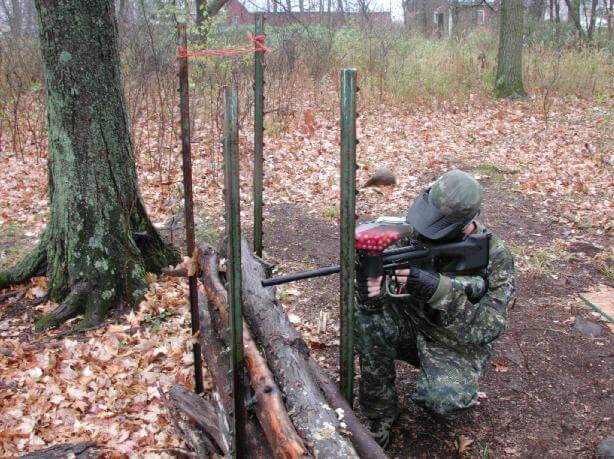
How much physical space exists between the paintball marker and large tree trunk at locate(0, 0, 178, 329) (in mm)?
2071

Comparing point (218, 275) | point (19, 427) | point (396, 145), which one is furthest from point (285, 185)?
point (19, 427)

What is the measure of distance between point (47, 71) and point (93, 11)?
0.51m

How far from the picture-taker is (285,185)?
284 inches

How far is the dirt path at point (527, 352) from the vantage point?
290cm

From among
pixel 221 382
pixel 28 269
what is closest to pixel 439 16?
pixel 28 269

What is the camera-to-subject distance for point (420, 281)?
254cm

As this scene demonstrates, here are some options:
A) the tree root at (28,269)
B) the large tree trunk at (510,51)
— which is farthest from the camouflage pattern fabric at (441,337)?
the large tree trunk at (510,51)

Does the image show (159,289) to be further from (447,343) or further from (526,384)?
(526,384)

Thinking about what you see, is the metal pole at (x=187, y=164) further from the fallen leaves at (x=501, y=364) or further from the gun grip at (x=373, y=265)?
the fallen leaves at (x=501, y=364)

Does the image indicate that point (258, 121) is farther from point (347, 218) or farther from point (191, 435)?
point (191, 435)

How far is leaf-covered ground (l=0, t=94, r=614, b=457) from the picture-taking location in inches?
116

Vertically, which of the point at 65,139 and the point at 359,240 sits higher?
the point at 65,139

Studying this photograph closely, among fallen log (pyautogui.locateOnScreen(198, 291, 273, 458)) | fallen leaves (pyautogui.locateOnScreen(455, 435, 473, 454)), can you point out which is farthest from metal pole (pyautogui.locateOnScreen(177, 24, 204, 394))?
fallen leaves (pyautogui.locateOnScreen(455, 435, 473, 454))

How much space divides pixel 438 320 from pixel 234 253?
1.45 metres
